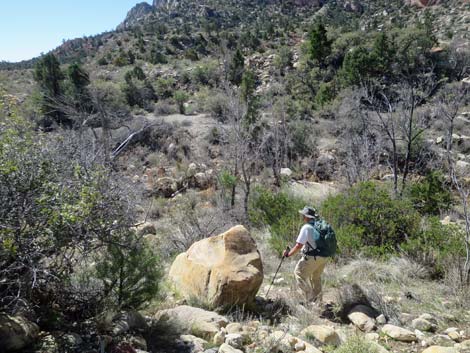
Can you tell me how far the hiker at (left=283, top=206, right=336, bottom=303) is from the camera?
16.3 feet

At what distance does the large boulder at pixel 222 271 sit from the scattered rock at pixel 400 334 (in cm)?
158

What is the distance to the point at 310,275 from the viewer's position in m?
5.16

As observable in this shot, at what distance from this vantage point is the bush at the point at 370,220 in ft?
22.9

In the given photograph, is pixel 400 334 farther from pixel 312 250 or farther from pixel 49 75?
pixel 49 75

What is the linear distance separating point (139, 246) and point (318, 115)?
59.7 feet

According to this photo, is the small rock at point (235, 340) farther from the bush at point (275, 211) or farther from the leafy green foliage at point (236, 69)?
the leafy green foliage at point (236, 69)

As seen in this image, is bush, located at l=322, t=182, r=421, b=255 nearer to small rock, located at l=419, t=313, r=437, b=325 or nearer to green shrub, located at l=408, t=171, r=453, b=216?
small rock, located at l=419, t=313, r=437, b=325

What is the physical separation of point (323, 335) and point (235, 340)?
36.9 inches

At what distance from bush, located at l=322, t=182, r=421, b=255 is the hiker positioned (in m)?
1.91

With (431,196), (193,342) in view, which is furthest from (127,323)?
(431,196)

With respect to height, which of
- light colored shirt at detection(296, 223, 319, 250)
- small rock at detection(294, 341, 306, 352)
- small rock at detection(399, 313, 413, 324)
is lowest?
small rock at detection(399, 313, 413, 324)

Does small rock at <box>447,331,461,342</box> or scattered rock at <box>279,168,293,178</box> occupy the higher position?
small rock at <box>447,331,461,342</box>

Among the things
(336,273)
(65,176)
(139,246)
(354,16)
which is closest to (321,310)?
(336,273)

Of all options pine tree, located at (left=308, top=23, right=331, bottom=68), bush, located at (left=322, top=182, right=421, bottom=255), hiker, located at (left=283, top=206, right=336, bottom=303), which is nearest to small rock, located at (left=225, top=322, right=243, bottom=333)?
hiker, located at (left=283, top=206, right=336, bottom=303)
